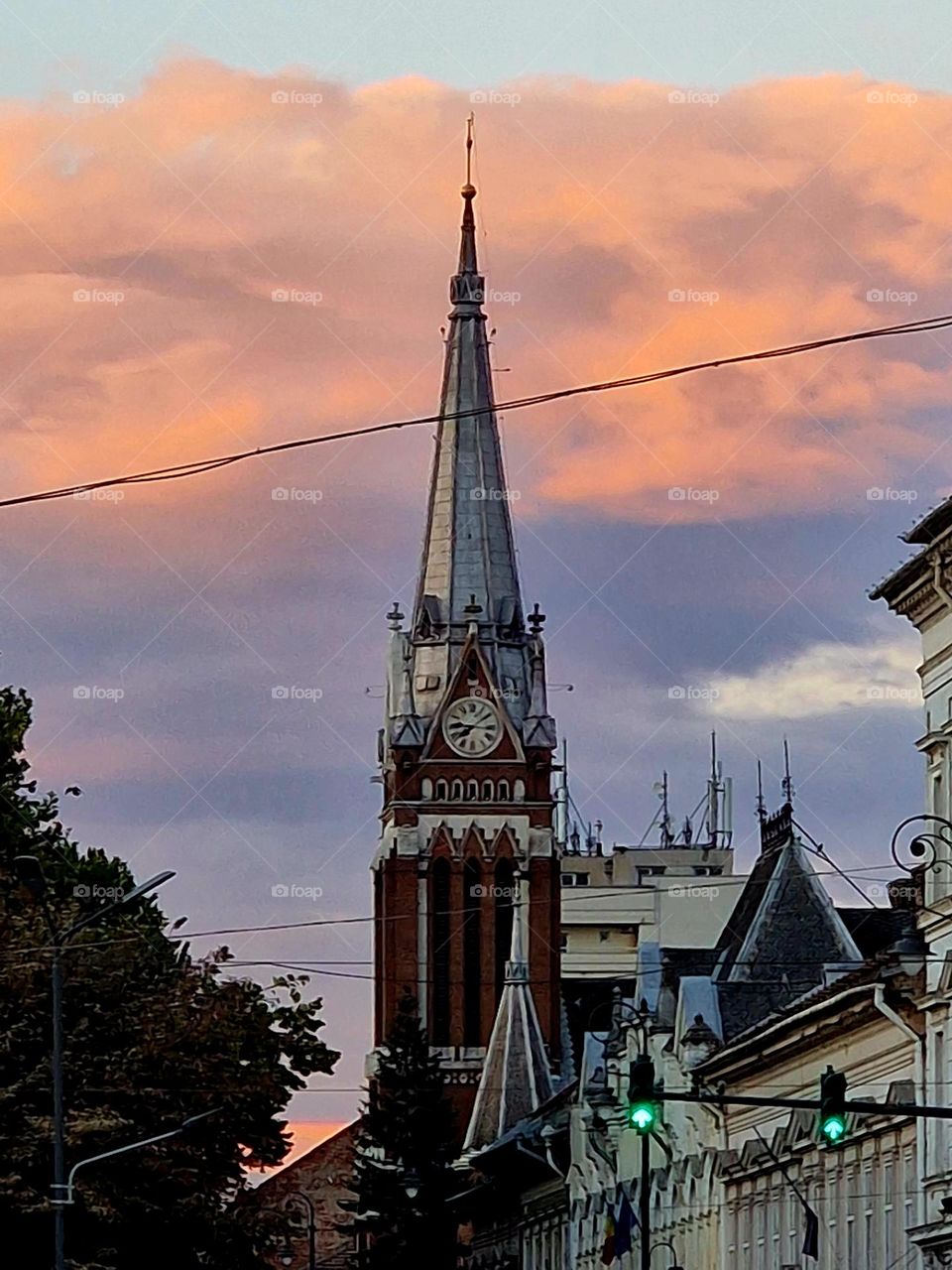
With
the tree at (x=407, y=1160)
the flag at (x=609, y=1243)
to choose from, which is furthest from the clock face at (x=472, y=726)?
the flag at (x=609, y=1243)

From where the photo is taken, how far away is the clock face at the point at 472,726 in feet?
459

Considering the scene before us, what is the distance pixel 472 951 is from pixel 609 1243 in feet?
228

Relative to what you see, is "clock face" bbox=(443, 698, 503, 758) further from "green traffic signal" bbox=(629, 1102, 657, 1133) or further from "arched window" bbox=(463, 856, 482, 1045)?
"green traffic signal" bbox=(629, 1102, 657, 1133)

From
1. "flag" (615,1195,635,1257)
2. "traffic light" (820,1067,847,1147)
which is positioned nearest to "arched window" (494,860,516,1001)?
"flag" (615,1195,635,1257)

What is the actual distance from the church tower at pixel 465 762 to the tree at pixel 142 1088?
267ft

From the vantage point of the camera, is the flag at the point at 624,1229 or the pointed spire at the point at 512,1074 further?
the pointed spire at the point at 512,1074

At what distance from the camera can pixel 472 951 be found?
13750 centimetres

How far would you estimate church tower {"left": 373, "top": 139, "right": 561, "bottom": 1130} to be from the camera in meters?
137

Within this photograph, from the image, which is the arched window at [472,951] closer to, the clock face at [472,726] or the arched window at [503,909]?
the arched window at [503,909]

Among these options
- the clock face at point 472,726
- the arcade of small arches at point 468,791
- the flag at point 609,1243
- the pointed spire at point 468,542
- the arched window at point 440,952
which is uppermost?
the pointed spire at point 468,542

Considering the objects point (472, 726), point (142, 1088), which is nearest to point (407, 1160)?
point (472, 726)

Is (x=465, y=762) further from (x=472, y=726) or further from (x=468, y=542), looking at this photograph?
(x=468, y=542)

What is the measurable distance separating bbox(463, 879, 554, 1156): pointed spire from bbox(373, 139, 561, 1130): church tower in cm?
1624

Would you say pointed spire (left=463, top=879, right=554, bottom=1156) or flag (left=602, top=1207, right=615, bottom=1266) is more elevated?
pointed spire (left=463, top=879, right=554, bottom=1156)
